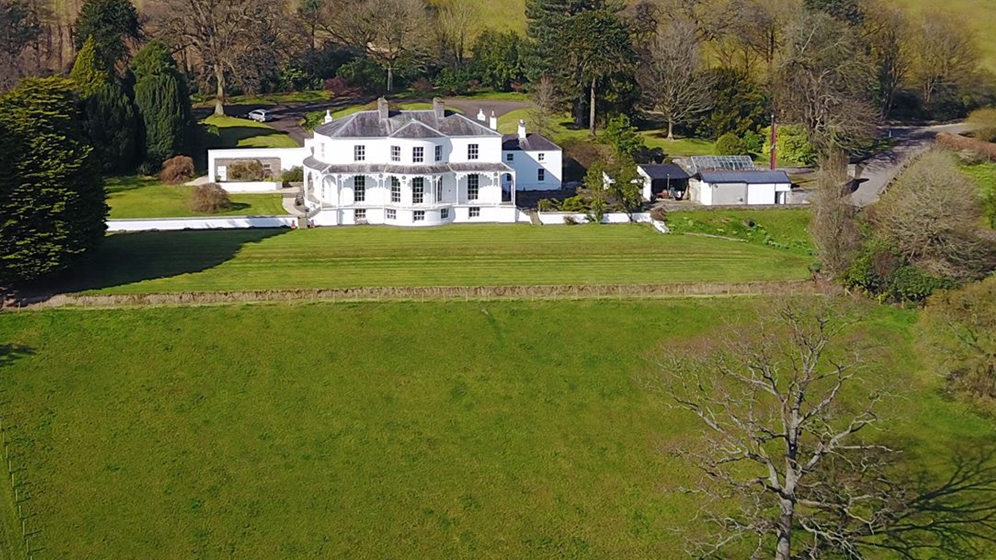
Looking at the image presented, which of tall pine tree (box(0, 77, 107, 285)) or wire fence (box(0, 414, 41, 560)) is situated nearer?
wire fence (box(0, 414, 41, 560))

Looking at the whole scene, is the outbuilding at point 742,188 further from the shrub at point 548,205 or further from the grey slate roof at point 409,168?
the grey slate roof at point 409,168

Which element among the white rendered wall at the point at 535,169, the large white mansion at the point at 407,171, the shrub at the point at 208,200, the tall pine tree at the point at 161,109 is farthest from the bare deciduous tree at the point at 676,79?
the shrub at the point at 208,200

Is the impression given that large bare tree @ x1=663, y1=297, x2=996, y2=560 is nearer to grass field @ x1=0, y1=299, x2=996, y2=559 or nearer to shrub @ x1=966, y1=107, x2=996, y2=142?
grass field @ x1=0, y1=299, x2=996, y2=559

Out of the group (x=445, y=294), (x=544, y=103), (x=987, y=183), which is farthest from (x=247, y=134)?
(x=987, y=183)

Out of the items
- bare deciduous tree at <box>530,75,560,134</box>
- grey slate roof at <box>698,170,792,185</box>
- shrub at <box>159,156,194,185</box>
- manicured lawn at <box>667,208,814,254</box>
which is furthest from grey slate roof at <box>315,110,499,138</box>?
grey slate roof at <box>698,170,792,185</box>

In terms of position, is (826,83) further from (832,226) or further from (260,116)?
(260,116)

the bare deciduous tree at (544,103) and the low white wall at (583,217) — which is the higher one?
the bare deciduous tree at (544,103)
